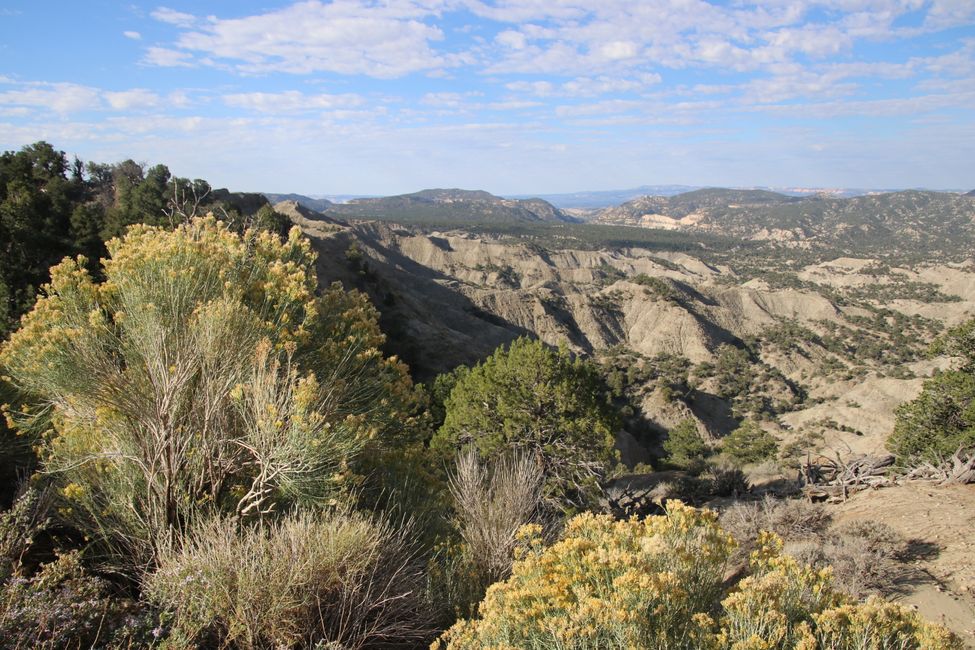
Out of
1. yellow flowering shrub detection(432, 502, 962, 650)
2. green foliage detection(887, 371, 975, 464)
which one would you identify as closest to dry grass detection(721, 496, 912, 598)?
yellow flowering shrub detection(432, 502, 962, 650)

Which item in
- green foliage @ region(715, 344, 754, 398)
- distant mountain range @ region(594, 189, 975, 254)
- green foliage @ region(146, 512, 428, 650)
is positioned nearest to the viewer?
green foliage @ region(146, 512, 428, 650)

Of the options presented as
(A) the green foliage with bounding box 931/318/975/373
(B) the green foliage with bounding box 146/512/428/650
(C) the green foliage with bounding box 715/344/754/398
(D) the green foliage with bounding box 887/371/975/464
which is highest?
(A) the green foliage with bounding box 931/318/975/373

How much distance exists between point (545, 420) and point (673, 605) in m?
10.4

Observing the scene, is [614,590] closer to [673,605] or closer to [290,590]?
[673,605]

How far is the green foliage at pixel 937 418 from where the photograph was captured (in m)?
12.9

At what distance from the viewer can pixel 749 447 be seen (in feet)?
85.6

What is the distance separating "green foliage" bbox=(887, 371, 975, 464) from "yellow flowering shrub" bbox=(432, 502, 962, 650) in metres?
12.0

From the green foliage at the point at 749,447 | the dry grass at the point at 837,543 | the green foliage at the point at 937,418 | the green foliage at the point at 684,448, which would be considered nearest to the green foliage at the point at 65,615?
the dry grass at the point at 837,543

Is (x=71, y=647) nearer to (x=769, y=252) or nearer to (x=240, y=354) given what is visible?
(x=240, y=354)

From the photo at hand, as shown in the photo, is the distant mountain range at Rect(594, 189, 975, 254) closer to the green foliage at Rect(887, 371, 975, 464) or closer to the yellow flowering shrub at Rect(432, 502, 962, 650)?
the green foliage at Rect(887, 371, 975, 464)

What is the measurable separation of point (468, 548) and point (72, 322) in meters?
5.03

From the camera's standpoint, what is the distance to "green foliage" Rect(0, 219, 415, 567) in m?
5.21

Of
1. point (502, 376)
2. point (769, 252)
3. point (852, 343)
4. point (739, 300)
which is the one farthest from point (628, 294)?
point (769, 252)

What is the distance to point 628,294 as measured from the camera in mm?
62094
